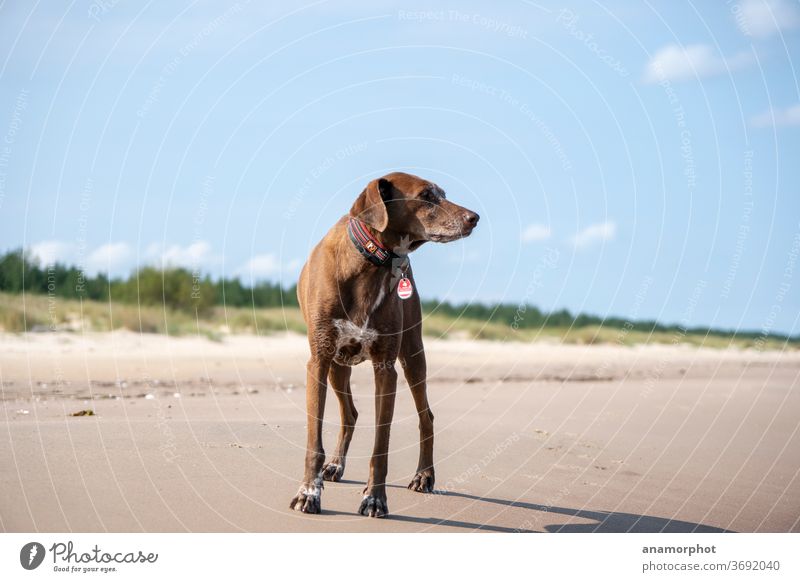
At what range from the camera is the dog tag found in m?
8.96

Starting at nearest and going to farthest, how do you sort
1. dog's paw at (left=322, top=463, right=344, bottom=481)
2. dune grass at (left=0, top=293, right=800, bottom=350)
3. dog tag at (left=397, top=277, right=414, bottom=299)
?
1. dog tag at (left=397, top=277, right=414, bottom=299)
2. dog's paw at (left=322, top=463, right=344, bottom=481)
3. dune grass at (left=0, top=293, right=800, bottom=350)

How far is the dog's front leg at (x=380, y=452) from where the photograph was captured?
8.43 meters

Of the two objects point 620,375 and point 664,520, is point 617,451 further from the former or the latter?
point 620,375

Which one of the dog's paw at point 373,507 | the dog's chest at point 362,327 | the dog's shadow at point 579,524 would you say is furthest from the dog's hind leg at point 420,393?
the dog's paw at point 373,507

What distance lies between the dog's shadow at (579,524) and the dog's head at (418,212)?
8.69 feet

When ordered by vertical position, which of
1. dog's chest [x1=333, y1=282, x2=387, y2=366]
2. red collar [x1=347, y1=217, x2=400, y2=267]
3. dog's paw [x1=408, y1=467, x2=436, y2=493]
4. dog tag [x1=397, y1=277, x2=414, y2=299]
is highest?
red collar [x1=347, y1=217, x2=400, y2=267]

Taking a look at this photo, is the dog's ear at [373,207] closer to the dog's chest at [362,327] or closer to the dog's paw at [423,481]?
the dog's chest at [362,327]

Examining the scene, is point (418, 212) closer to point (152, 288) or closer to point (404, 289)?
point (404, 289)

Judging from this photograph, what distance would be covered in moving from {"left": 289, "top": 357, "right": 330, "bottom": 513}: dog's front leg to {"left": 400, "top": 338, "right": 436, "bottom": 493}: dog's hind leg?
1.25 meters

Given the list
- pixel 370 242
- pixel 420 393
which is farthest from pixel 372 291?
pixel 420 393

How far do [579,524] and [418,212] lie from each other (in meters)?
3.32

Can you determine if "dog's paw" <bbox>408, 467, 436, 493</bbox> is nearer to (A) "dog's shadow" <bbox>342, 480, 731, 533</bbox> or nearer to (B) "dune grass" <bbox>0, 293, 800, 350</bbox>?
(A) "dog's shadow" <bbox>342, 480, 731, 533</bbox>

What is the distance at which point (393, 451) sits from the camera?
11688mm

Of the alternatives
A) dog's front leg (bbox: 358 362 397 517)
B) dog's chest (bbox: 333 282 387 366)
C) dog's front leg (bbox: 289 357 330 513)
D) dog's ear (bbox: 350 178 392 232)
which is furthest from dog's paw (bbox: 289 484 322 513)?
dog's ear (bbox: 350 178 392 232)
